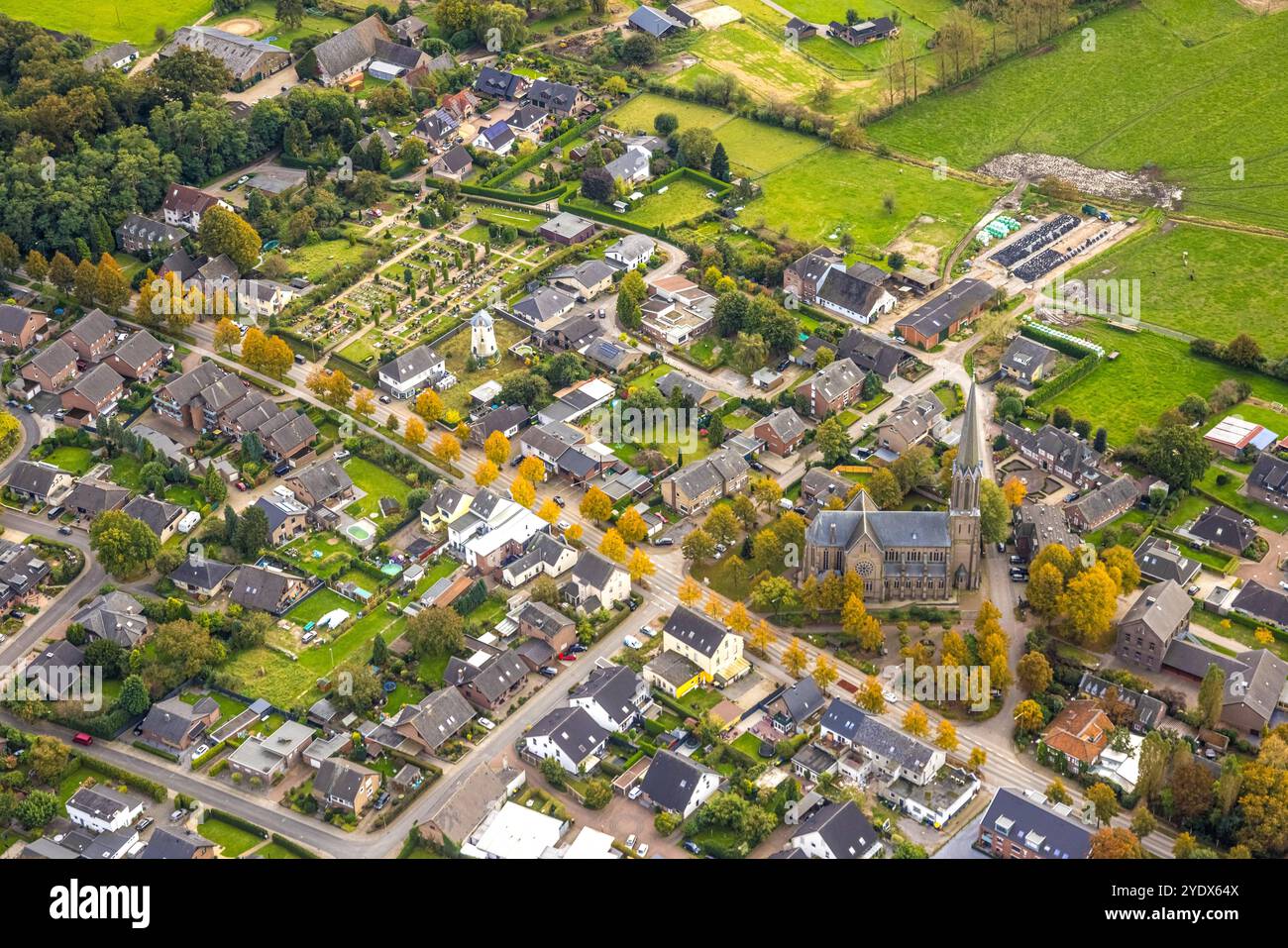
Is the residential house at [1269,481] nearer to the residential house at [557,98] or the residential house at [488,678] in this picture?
the residential house at [488,678]

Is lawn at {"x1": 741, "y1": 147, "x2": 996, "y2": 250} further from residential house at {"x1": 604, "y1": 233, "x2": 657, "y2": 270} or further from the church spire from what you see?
the church spire

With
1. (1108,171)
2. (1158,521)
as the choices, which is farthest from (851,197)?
(1158,521)

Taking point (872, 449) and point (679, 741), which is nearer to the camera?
point (679, 741)

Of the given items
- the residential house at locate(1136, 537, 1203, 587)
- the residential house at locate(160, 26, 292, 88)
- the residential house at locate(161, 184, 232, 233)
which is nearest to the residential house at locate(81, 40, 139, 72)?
the residential house at locate(160, 26, 292, 88)

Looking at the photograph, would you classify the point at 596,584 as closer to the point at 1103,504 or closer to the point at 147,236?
the point at 1103,504

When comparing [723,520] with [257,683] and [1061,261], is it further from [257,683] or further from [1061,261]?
[1061,261]

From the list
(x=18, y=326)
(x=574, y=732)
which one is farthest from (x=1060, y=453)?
(x=18, y=326)
